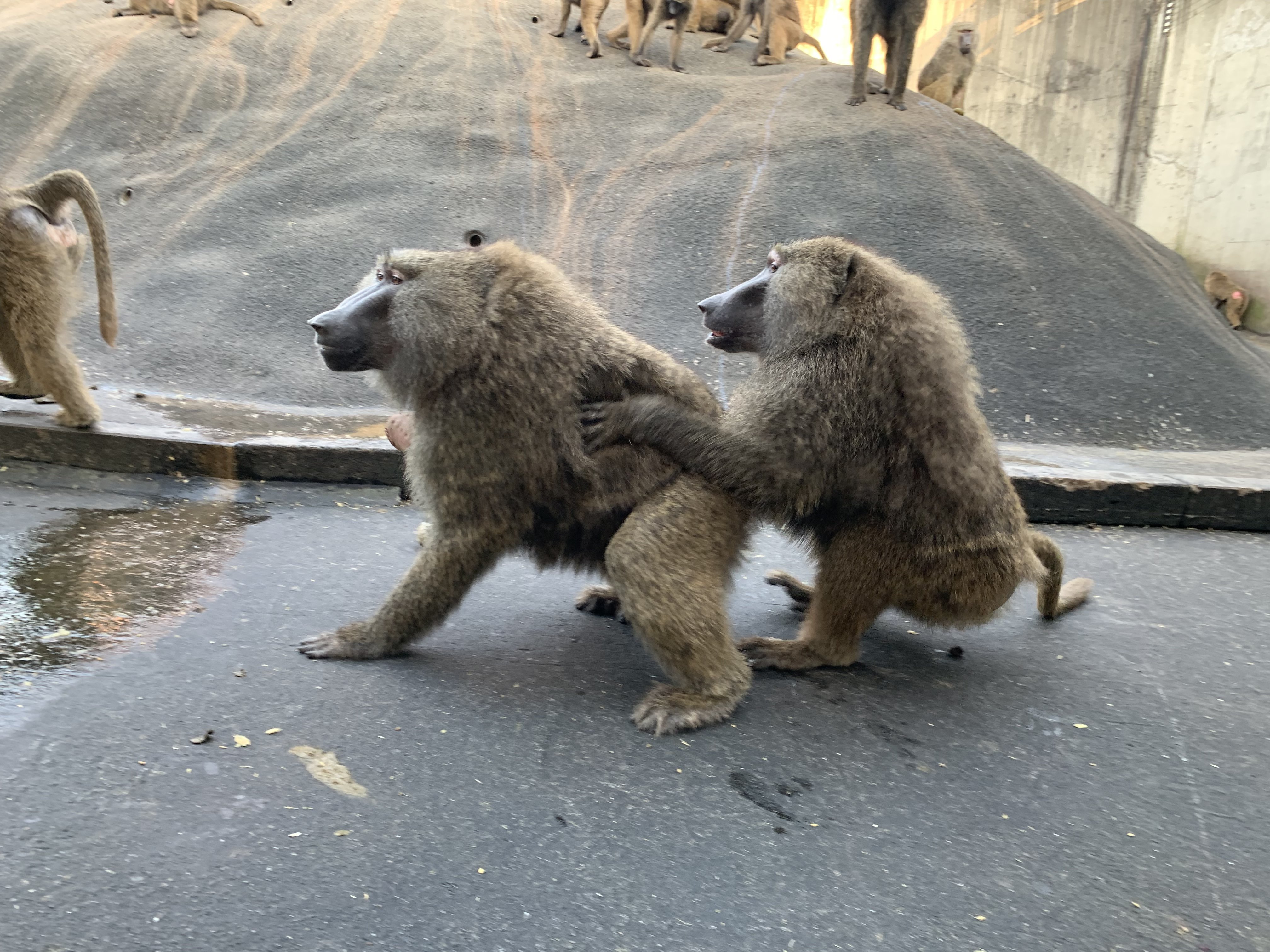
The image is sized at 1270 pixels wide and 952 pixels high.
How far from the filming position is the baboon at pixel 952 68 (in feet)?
41.0

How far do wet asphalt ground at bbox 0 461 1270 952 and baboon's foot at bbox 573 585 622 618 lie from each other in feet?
0.24

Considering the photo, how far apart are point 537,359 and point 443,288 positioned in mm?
360

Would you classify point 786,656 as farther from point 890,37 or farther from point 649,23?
point 649,23

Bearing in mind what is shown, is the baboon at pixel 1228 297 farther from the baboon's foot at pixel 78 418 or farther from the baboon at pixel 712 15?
the baboon's foot at pixel 78 418

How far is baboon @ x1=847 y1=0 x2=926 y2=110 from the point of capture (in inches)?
353

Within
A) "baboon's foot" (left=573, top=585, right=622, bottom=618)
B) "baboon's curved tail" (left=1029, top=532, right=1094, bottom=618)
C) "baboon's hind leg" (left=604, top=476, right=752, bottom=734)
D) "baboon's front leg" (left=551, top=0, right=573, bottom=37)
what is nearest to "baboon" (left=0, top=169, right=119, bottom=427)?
"baboon's foot" (left=573, top=585, right=622, bottom=618)

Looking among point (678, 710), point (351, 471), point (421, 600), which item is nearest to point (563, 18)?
point (351, 471)

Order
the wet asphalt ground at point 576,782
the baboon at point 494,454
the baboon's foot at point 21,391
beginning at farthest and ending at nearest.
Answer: the baboon's foot at point 21,391 < the baboon at point 494,454 < the wet asphalt ground at point 576,782

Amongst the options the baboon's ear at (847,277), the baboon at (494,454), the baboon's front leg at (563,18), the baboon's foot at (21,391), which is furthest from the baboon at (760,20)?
the baboon at (494,454)

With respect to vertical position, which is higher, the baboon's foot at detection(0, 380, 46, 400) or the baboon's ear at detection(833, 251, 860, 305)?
the baboon's ear at detection(833, 251, 860, 305)

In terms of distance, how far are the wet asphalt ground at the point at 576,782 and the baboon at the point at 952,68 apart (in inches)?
450

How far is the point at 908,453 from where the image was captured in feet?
8.58

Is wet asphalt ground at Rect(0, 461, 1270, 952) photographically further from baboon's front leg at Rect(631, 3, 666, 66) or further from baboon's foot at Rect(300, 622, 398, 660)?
baboon's front leg at Rect(631, 3, 666, 66)

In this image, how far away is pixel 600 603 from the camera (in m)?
3.29
